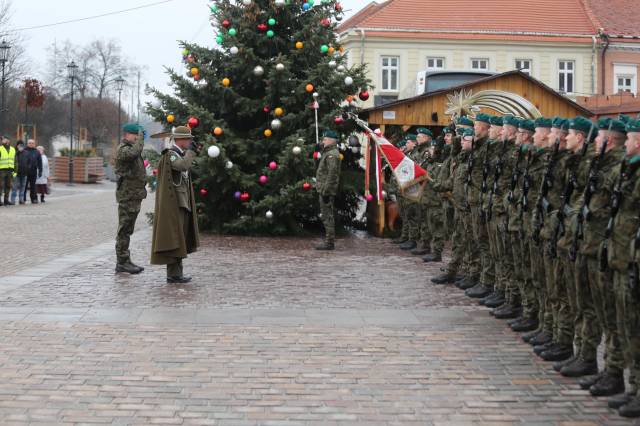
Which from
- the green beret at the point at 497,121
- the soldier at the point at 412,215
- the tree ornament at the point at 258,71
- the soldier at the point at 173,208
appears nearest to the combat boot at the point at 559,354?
the green beret at the point at 497,121

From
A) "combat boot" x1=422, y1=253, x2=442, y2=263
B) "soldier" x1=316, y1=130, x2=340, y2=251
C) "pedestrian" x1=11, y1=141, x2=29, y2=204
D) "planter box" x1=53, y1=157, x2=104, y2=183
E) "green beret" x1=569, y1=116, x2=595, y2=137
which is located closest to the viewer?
"green beret" x1=569, y1=116, x2=595, y2=137

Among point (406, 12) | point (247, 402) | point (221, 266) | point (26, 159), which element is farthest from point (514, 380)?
point (406, 12)

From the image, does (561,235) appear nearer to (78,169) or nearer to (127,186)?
(127,186)

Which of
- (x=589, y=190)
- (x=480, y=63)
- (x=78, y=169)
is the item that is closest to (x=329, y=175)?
(x=589, y=190)

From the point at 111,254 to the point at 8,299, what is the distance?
4.58m

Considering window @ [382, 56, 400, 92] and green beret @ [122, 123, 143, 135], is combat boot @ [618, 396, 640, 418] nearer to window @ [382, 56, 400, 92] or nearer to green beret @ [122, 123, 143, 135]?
green beret @ [122, 123, 143, 135]

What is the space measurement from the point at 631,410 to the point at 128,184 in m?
7.95

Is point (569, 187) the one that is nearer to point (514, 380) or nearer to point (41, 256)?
point (514, 380)

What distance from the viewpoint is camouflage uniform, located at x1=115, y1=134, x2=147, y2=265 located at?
1164 centimetres

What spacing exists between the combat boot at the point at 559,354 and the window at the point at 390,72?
39.2 meters

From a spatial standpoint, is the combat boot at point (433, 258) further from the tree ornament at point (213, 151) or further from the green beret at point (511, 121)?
the green beret at point (511, 121)

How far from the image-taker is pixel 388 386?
636 centimetres

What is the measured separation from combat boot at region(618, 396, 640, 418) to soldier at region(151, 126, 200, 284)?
648 cm

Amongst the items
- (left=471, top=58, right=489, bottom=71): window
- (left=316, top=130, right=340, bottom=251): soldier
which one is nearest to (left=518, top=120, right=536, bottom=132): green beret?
(left=316, top=130, right=340, bottom=251): soldier
